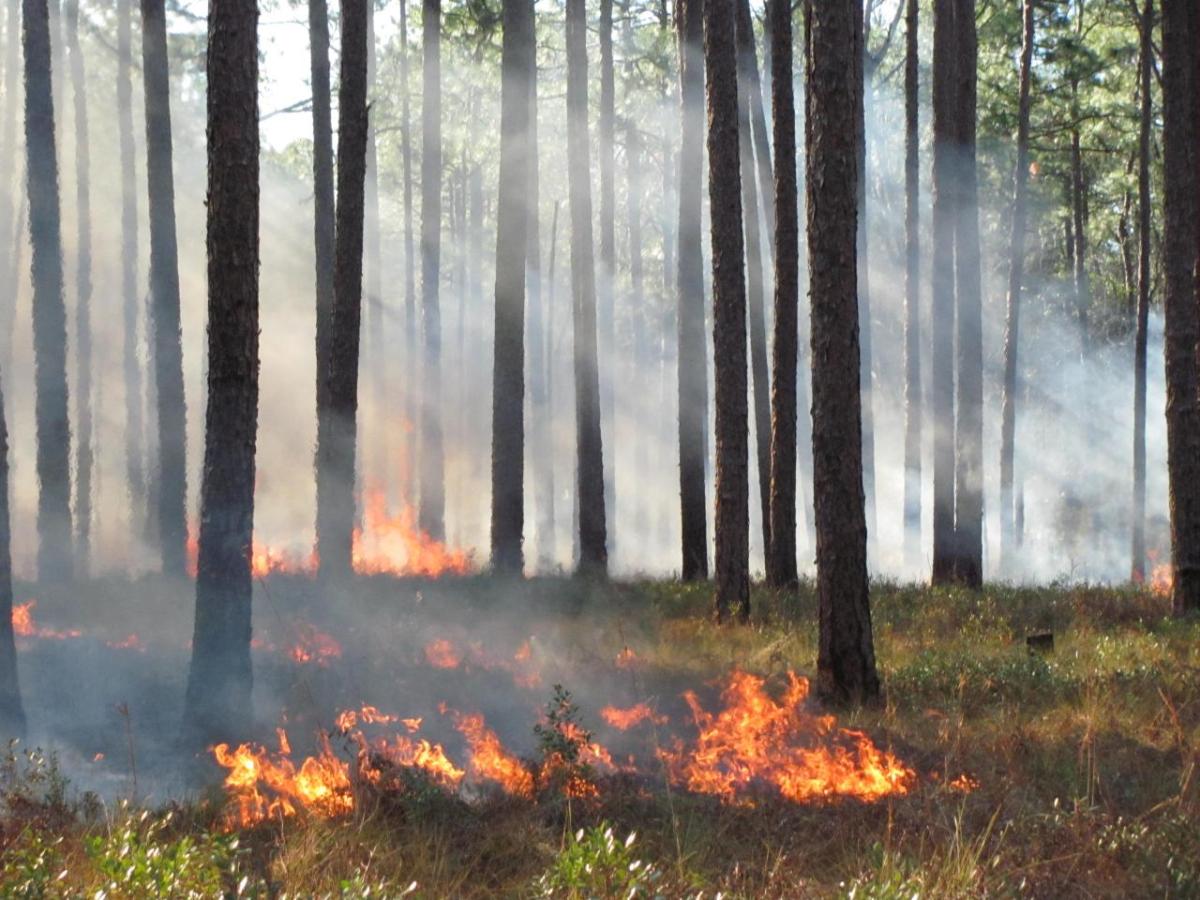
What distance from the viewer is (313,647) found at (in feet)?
41.3

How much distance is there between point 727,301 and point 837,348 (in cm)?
411

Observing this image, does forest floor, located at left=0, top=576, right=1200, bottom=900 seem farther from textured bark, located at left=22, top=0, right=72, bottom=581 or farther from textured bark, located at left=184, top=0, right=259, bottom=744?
textured bark, located at left=22, top=0, right=72, bottom=581

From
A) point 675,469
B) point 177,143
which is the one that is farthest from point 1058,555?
point 177,143

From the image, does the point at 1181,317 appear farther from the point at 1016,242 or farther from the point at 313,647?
the point at 1016,242

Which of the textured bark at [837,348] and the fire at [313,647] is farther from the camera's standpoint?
the fire at [313,647]

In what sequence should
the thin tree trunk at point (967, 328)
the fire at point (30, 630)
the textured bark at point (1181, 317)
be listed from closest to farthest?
the textured bark at point (1181, 317) → the fire at point (30, 630) → the thin tree trunk at point (967, 328)

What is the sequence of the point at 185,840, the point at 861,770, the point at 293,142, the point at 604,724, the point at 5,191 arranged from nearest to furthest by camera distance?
the point at 185,840
the point at 861,770
the point at 604,724
the point at 5,191
the point at 293,142

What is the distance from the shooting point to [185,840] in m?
5.08

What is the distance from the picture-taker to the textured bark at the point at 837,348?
966 centimetres

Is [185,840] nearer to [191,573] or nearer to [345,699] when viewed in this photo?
[345,699]

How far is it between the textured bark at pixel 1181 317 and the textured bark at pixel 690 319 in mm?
6427

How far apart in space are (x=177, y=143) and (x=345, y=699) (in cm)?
3392

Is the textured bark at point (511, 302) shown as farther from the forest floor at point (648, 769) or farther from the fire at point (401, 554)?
the forest floor at point (648, 769)

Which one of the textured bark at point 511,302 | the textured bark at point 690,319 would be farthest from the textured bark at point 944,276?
the textured bark at point 511,302
